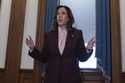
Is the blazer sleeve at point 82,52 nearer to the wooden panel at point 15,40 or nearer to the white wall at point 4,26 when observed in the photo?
the wooden panel at point 15,40

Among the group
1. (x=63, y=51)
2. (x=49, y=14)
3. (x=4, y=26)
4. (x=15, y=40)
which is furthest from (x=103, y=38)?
(x=4, y=26)

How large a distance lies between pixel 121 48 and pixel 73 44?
0.97m

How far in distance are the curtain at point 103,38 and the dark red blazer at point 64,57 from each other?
0.63 m

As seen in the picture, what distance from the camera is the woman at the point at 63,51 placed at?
6.92 ft

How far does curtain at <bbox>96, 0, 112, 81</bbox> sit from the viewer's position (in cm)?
282

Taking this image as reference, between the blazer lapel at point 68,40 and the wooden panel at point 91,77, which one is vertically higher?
the blazer lapel at point 68,40

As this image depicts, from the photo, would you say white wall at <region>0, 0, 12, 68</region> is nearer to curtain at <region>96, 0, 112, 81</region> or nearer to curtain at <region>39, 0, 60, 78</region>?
curtain at <region>39, 0, 60, 78</region>

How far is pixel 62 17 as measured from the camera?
229 cm

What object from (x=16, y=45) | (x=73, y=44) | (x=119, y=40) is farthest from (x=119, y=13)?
(x=16, y=45)

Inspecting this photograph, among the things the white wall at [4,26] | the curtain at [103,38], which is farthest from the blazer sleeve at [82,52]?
the white wall at [4,26]

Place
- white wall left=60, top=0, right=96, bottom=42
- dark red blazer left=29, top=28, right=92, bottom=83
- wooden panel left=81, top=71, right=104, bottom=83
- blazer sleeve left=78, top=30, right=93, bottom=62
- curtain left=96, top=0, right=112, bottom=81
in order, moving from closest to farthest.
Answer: dark red blazer left=29, top=28, right=92, bottom=83 < blazer sleeve left=78, top=30, right=93, bottom=62 < curtain left=96, top=0, right=112, bottom=81 < wooden panel left=81, top=71, right=104, bottom=83 < white wall left=60, top=0, right=96, bottom=42

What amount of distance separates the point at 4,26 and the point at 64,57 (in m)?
1.18

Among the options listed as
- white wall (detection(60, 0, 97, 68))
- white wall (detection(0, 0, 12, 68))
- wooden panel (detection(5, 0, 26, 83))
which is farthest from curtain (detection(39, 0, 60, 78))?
white wall (detection(0, 0, 12, 68))

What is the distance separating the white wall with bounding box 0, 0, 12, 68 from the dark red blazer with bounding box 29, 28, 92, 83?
0.82m
